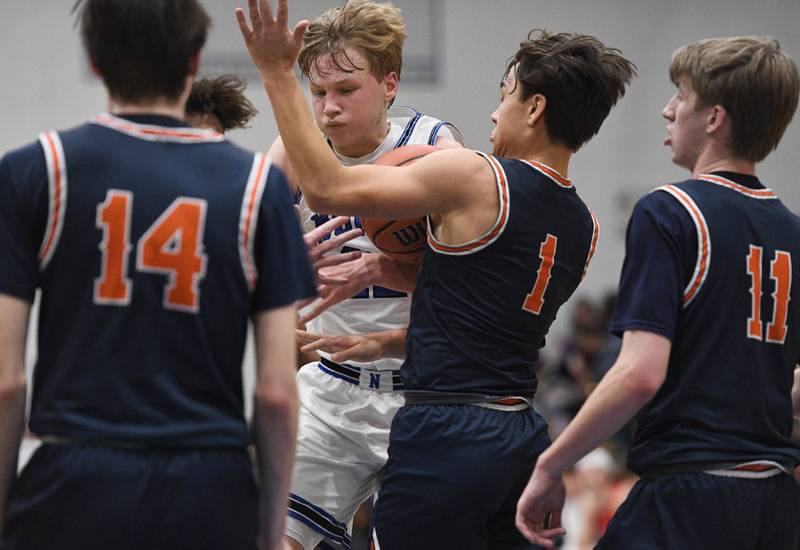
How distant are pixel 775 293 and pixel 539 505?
87 centimetres

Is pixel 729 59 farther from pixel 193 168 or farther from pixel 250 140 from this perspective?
pixel 250 140

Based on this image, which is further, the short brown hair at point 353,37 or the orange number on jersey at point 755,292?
the short brown hair at point 353,37

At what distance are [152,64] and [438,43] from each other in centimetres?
885

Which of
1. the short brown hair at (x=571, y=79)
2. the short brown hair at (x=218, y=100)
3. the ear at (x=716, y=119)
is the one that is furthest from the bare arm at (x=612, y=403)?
the short brown hair at (x=218, y=100)

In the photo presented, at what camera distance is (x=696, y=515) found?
2936 mm

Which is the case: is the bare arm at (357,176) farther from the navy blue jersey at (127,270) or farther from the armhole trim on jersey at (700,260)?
the navy blue jersey at (127,270)

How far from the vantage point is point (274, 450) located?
7.90 feet

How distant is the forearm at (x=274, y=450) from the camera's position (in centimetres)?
237

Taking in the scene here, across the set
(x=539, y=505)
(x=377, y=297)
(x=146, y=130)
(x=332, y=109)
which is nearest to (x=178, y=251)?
(x=146, y=130)

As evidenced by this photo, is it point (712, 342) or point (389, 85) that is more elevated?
point (389, 85)

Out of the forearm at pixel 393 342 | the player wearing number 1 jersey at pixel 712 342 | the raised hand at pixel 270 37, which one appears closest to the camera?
the player wearing number 1 jersey at pixel 712 342

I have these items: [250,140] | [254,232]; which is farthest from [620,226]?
[254,232]

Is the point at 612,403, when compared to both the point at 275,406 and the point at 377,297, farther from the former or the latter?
the point at 377,297

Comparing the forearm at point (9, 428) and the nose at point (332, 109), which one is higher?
the nose at point (332, 109)
